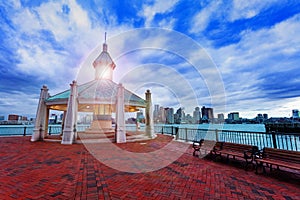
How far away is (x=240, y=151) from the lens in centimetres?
596

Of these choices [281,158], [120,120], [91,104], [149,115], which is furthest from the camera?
[149,115]

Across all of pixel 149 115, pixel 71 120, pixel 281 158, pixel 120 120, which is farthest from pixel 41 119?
pixel 281 158

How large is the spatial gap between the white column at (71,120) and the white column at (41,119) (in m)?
3.54

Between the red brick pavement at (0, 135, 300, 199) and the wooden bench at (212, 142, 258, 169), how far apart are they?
0.47 metres

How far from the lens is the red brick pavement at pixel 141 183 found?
330 centimetres

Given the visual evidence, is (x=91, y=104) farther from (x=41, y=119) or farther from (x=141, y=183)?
(x=141, y=183)

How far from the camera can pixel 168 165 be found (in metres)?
5.59

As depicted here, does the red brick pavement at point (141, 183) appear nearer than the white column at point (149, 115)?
Yes

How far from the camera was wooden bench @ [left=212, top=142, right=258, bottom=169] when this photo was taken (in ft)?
17.3

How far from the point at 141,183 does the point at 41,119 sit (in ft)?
42.6

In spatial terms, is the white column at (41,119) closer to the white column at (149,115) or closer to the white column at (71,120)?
the white column at (71,120)

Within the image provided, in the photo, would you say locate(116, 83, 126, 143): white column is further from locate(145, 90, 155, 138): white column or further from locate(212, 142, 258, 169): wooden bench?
locate(212, 142, 258, 169): wooden bench

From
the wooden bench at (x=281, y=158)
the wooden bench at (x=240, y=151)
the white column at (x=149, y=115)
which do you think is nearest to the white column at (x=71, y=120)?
the white column at (x=149, y=115)

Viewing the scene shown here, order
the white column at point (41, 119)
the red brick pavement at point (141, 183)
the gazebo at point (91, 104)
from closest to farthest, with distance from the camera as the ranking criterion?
1. the red brick pavement at point (141, 183)
2. the gazebo at point (91, 104)
3. the white column at point (41, 119)
